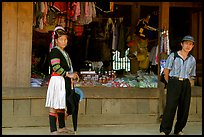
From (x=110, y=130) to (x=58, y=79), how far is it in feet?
5.28

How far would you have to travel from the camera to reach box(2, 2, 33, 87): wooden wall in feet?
24.7

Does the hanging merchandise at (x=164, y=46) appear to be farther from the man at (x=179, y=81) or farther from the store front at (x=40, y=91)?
the man at (x=179, y=81)

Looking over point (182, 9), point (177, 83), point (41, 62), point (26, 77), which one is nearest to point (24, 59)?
point (26, 77)

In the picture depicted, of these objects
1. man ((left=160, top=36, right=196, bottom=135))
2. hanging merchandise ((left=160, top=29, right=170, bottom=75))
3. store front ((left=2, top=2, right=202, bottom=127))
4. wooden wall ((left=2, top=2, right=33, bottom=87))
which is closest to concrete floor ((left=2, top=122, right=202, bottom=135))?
store front ((left=2, top=2, right=202, bottom=127))

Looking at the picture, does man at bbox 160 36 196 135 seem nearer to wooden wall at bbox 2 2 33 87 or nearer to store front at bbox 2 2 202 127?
store front at bbox 2 2 202 127

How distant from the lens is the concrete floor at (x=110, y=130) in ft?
23.7

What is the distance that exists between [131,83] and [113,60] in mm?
1337

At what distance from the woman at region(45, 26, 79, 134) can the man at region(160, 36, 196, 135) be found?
1.60 m

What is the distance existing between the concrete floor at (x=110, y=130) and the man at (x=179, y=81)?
2.08 feet

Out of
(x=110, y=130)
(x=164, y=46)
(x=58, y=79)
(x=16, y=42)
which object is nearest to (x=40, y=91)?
(x=16, y=42)

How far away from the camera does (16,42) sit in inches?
297

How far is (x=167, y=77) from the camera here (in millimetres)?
6922

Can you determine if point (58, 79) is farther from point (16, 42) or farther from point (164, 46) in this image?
point (164, 46)

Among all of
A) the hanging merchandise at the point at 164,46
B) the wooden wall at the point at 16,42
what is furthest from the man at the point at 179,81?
the wooden wall at the point at 16,42
